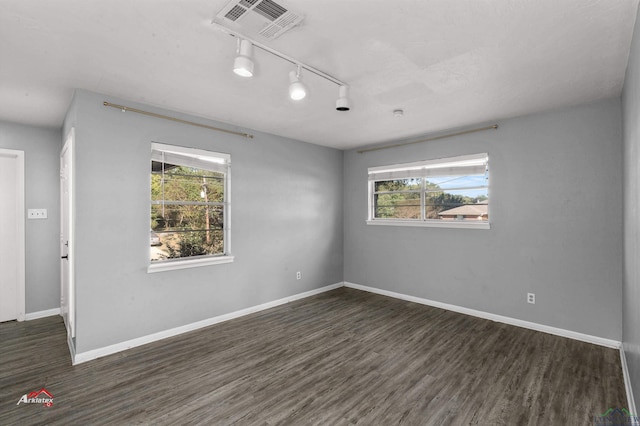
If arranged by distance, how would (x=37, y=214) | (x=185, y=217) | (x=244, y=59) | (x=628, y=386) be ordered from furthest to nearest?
(x=37, y=214)
(x=185, y=217)
(x=628, y=386)
(x=244, y=59)

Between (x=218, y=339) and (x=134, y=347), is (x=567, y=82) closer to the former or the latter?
(x=218, y=339)

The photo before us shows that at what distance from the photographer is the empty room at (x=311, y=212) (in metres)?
2.00

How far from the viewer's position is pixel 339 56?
2.22 m

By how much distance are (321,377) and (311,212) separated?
2.87m

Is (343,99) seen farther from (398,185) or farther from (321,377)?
(398,185)

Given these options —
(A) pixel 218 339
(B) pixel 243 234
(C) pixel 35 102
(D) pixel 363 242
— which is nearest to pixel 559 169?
(D) pixel 363 242

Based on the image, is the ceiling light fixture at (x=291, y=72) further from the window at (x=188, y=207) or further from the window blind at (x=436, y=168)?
the window blind at (x=436, y=168)

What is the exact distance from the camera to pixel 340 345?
3.18 m

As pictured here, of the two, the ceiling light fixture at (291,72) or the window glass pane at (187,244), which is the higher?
the ceiling light fixture at (291,72)

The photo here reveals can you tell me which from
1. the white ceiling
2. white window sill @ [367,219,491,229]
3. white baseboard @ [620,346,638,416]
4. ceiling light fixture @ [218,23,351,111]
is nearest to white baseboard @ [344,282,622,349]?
white baseboard @ [620,346,638,416]

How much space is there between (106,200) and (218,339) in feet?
6.03

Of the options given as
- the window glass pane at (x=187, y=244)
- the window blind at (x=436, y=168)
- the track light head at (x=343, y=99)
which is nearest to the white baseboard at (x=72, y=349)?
the window glass pane at (x=187, y=244)

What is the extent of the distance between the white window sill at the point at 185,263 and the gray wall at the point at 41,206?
193 cm

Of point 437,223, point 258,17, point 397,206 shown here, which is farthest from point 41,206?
point 437,223
